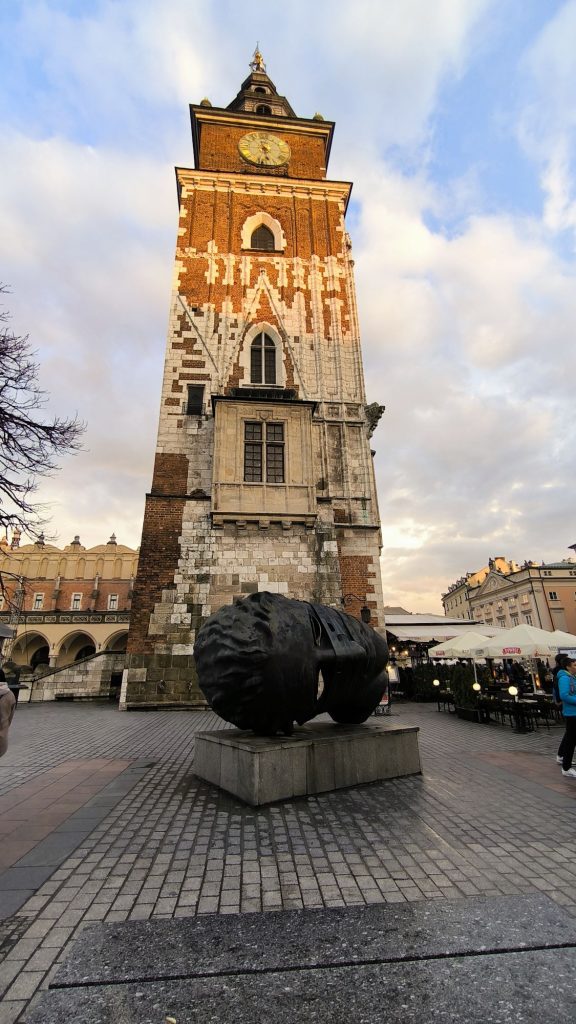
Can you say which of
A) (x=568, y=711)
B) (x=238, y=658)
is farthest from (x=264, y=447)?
(x=568, y=711)

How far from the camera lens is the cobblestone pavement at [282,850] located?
10.1ft

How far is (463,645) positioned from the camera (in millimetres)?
16391

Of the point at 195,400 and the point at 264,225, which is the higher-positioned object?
the point at 264,225

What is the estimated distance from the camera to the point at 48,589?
52.3 m

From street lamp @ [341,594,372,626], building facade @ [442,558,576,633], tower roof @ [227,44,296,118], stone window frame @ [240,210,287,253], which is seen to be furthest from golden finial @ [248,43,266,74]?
building facade @ [442,558,576,633]

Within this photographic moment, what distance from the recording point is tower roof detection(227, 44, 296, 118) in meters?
28.6

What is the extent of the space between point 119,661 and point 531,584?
191 ft

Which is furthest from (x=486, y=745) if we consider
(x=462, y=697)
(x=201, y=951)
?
(x=201, y=951)

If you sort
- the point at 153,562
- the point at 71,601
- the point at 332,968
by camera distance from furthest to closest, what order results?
the point at 71,601
the point at 153,562
the point at 332,968

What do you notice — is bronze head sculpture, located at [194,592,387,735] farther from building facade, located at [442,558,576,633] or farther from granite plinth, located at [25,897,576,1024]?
building facade, located at [442,558,576,633]

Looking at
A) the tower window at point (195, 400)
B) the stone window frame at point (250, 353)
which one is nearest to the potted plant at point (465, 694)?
the stone window frame at point (250, 353)

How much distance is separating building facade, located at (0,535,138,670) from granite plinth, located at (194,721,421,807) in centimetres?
4311

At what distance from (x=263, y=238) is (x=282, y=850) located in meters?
24.7

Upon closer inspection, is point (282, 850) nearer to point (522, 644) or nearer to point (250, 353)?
point (522, 644)
